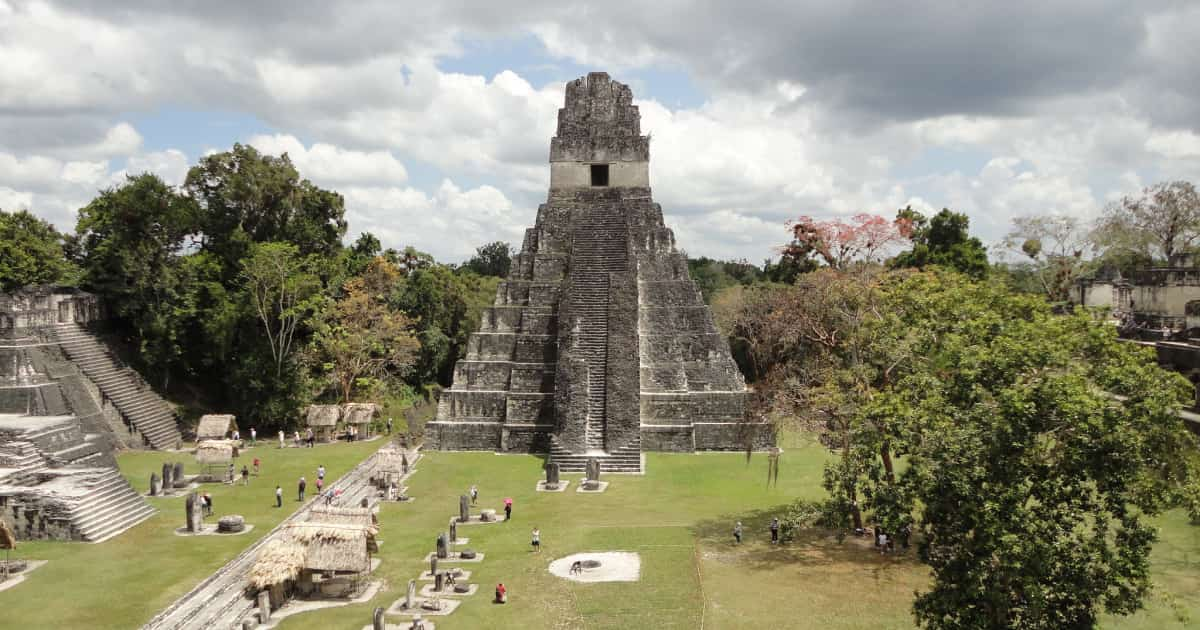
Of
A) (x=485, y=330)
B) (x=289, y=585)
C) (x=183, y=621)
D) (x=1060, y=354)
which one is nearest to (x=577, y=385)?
(x=485, y=330)

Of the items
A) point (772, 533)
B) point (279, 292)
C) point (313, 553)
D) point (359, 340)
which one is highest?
point (279, 292)

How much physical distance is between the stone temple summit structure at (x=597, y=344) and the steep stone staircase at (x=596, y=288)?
48 mm

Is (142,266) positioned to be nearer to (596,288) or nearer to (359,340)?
(359,340)

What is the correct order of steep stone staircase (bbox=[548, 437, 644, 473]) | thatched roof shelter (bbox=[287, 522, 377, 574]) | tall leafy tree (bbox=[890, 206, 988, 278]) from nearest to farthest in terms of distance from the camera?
thatched roof shelter (bbox=[287, 522, 377, 574]) → steep stone staircase (bbox=[548, 437, 644, 473]) → tall leafy tree (bbox=[890, 206, 988, 278])

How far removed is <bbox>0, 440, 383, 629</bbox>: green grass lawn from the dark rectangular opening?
16.9 metres

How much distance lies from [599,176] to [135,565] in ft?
77.4

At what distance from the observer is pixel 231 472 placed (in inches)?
968

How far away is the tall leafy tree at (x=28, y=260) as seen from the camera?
31.3 meters

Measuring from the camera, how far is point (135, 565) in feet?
57.2

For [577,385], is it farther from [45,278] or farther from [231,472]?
[45,278]

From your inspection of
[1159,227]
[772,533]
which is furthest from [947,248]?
[772,533]

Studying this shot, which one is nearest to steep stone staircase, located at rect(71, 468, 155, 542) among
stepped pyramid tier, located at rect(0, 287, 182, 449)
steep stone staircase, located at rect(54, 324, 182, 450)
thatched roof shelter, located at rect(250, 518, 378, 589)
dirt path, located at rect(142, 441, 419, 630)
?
dirt path, located at rect(142, 441, 419, 630)

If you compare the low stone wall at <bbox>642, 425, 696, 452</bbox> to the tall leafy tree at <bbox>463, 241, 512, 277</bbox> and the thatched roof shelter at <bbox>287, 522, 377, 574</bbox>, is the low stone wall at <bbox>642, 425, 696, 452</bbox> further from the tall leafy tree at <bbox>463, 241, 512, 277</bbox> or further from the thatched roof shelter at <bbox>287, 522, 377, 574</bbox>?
the tall leafy tree at <bbox>463, 241, 512, 277</bbox>

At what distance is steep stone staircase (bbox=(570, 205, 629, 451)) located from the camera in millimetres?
27478
